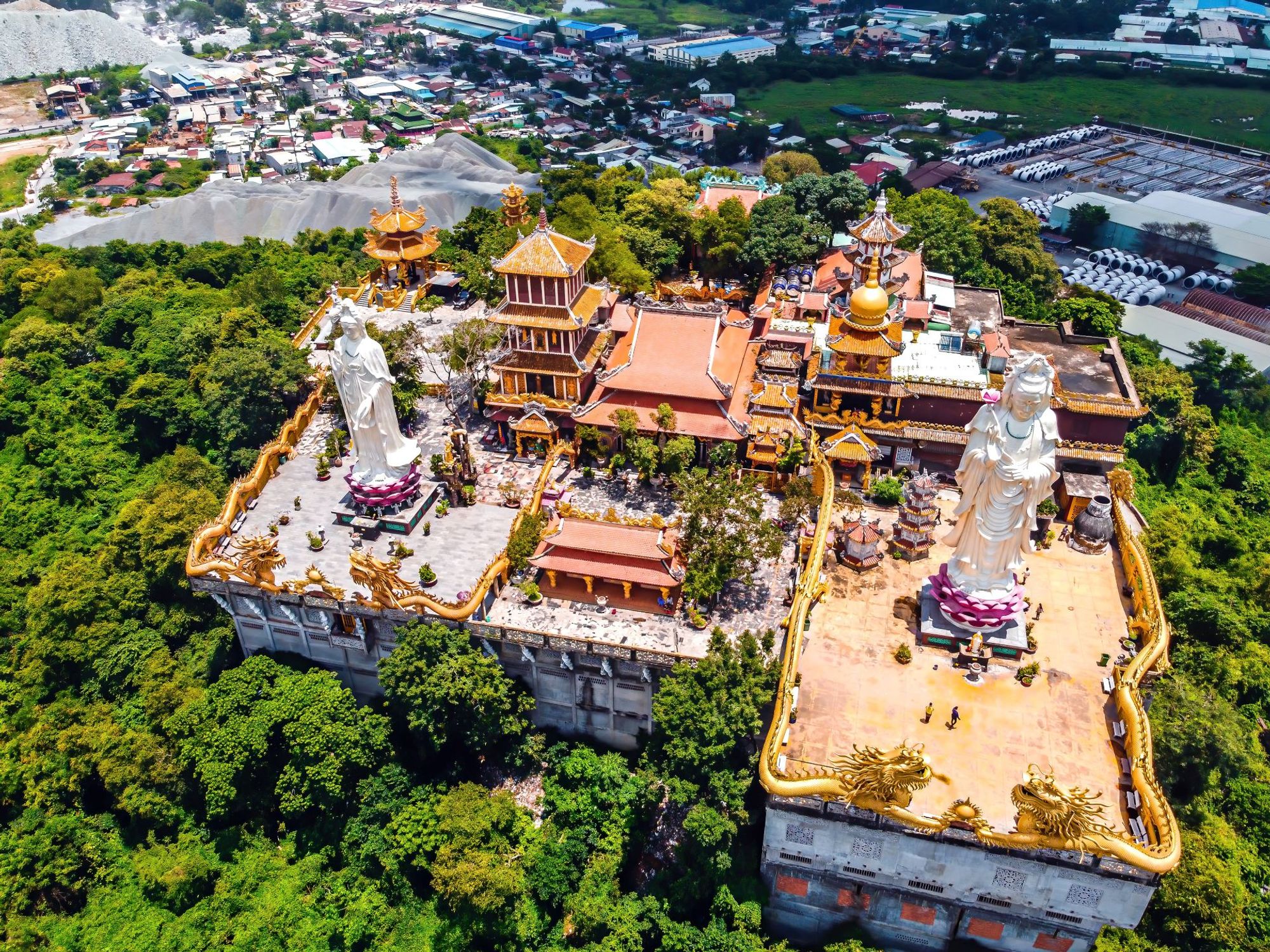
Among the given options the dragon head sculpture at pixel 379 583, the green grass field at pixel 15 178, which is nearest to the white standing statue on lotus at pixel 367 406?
the dragon head sculpture at pixel 379 583

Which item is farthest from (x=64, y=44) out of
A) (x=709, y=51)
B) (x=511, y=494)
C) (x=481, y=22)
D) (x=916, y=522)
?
(x=916, y=522)

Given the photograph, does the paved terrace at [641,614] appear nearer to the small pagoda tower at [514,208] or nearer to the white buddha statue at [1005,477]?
the white buddha statue at [1005,477]

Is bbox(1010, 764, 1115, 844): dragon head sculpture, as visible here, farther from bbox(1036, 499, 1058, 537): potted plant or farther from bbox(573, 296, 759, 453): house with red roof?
bbox(573, 296, 759, 453): house with red roof

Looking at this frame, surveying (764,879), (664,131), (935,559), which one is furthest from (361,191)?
(764,879)

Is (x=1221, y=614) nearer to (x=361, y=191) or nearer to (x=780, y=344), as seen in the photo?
(x=780, y=344)

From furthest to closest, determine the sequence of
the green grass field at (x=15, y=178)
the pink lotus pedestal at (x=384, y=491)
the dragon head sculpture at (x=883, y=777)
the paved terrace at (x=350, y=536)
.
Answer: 1. the green grass field at (x=15, y=178)
2. the pink lotus pedestal at (x=384, y=491)
3. the paved terrace at (x=350, y=536)
4. the dragon head sculpture at (x=883, y=777)

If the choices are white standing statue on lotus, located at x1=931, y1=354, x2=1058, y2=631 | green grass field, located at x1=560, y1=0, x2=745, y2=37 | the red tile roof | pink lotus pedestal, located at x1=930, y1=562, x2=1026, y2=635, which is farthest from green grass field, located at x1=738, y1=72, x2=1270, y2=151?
pink lotus pedestal, located at x1=930, y1=562, x2=1026, y2=635
